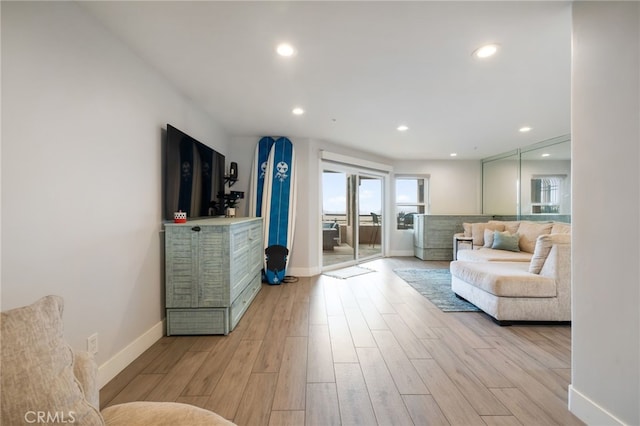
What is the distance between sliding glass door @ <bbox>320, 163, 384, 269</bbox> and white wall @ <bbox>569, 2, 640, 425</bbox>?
11.9ft

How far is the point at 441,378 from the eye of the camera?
182cm

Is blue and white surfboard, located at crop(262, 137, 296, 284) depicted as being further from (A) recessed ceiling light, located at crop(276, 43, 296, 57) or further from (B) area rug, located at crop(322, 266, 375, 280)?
(A) recessed ceiling light, located at crop(276, 43, 296, 57)

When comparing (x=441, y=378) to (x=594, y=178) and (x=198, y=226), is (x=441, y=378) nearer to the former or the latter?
(x=594, y=178)

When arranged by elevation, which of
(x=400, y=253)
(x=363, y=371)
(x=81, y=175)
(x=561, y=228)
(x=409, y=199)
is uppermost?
(x=409, y=199)

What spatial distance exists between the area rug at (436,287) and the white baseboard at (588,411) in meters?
1.53

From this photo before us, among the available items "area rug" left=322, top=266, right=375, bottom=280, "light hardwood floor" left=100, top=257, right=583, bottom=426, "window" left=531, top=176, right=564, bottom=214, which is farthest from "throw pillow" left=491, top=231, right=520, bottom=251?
"area rug" left=322, top=266, right=375, bottom=280

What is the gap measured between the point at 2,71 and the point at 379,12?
190 cm

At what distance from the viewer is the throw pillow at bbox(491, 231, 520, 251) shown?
14.5 ft

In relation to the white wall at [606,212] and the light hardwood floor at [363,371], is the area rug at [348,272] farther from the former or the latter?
the white wall at [606,212]

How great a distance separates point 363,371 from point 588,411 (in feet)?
3.95

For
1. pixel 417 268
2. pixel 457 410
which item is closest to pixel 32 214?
pixel 457 410

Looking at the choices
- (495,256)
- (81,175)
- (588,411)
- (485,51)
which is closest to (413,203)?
(495,256)

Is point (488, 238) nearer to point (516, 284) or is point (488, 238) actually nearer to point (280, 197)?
point (516, 284)

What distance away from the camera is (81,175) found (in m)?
1.59
